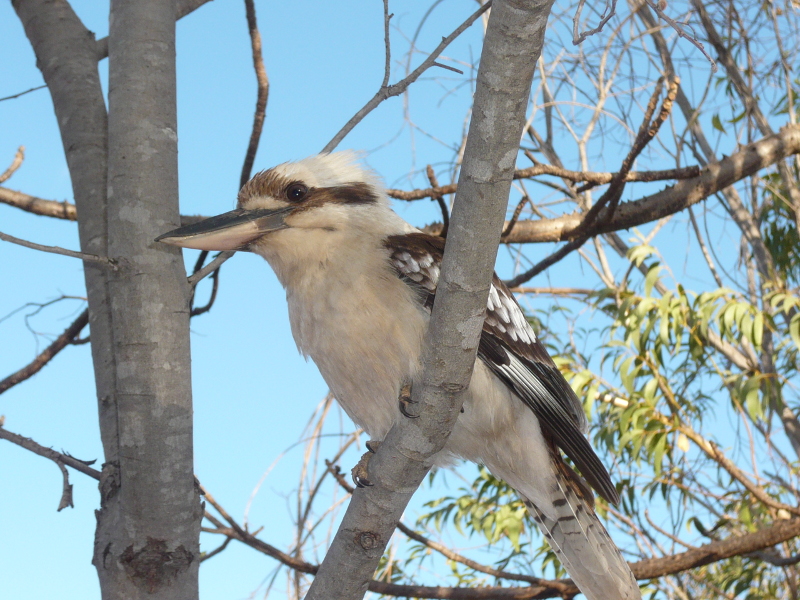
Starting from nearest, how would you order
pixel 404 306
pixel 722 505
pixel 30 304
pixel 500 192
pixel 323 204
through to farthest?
pixel 500 192, pixel 404 306, pixel 323 204, pixel 30 304, pixel 722 505

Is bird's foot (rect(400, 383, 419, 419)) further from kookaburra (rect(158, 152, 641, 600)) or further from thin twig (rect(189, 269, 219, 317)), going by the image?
thin twig (rect(189, 269, 219, 317))

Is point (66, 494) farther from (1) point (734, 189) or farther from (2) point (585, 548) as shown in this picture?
(1) point (734, 189)

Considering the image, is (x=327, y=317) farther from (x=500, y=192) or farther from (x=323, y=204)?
(x=500, y=192)

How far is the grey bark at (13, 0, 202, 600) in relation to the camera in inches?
62.9

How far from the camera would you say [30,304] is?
257cm

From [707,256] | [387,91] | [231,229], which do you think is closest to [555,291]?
[707,256]

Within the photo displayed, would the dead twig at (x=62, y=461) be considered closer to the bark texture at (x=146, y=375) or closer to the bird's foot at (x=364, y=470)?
the bark texture at (x=146, y=375)

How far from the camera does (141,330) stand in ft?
5.34

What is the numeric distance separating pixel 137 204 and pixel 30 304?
1114mm

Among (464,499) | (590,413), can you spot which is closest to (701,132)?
(590,413)

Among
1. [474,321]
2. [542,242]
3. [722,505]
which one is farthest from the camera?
[722,505]

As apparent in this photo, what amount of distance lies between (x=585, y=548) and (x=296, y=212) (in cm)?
112

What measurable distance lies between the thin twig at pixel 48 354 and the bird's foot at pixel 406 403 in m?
1.22

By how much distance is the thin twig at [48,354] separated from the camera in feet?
7.46
